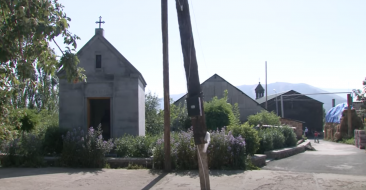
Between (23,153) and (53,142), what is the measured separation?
131cm

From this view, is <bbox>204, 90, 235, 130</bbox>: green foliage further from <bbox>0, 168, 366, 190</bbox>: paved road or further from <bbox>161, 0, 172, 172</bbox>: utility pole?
<bbox>0, 168, 366, 190</bbox>: paved road

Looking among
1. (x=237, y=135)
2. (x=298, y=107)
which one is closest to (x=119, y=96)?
(x=237, y=135)

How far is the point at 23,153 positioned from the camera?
37.3 feet

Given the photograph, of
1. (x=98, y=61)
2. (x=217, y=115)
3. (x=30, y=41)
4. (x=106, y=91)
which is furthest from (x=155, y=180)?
(x=217, y=115)

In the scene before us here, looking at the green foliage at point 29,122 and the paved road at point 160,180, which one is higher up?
the green foliage at point 29,122

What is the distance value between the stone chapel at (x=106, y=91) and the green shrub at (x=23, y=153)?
9.43 ft

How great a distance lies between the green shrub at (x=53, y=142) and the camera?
12438 mm

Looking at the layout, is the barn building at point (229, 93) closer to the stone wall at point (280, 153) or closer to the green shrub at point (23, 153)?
the stone wall at point (280, 153)

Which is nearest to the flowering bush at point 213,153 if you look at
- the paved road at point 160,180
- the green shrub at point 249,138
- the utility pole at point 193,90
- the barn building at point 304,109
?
the paved road at point 160,180

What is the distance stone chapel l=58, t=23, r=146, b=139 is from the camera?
46.6 ft

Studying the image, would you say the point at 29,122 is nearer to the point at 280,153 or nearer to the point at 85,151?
the point at 85,151

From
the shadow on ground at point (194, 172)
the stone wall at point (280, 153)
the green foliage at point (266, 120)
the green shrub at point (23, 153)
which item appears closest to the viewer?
the shadow on ground at point (194, 172)

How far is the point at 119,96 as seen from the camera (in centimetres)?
1429

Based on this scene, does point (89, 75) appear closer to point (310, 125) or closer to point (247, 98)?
point (247, 98)
